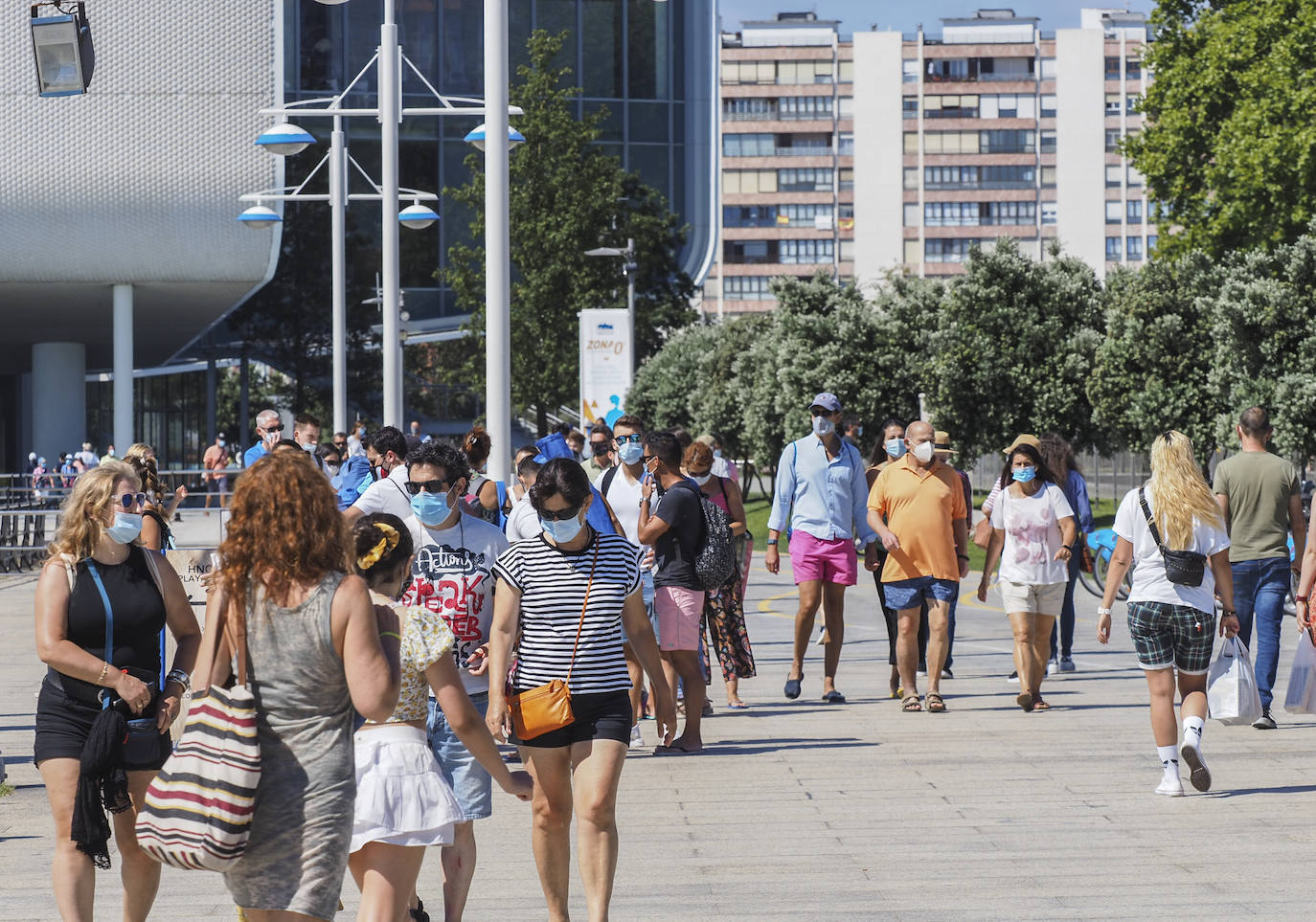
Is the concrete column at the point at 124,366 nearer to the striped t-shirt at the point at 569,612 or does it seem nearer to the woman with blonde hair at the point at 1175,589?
the woman with blonde hair at the point at 1175,589

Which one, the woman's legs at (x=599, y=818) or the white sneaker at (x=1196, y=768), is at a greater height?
the woman's legs at (x=599, y=818)

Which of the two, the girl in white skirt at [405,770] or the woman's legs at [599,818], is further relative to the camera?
the woman's legs at [599,818]

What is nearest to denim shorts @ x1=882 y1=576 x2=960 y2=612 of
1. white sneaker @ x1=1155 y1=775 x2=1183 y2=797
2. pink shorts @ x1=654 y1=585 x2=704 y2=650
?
pink shorts @ x1=654 y1=585 x2=704 y2=650

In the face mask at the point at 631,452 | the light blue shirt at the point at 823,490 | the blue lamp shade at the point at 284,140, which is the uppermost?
the blue lamp shade at the point at 284,140

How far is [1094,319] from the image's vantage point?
3309 cm

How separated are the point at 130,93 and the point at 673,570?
2594 centimetres

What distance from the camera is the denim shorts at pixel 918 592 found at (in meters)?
11.5

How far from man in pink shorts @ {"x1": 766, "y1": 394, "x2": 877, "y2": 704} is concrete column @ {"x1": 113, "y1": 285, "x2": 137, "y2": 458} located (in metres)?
24.9

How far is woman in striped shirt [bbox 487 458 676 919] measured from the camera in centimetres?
597

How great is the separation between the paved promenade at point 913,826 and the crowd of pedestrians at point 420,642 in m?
0.41

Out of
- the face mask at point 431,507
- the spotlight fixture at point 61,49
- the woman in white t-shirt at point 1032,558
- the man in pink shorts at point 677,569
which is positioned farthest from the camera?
the spotlight fixture at point 61,49

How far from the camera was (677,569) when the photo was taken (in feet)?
34.0

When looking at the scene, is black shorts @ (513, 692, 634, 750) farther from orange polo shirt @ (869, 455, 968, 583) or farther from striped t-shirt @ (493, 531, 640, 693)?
orange polo shirt @ (869, 455, 968, 583)

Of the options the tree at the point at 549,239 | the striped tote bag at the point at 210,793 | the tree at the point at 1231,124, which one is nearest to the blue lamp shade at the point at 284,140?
the striped tote bag at the point at 210,793
